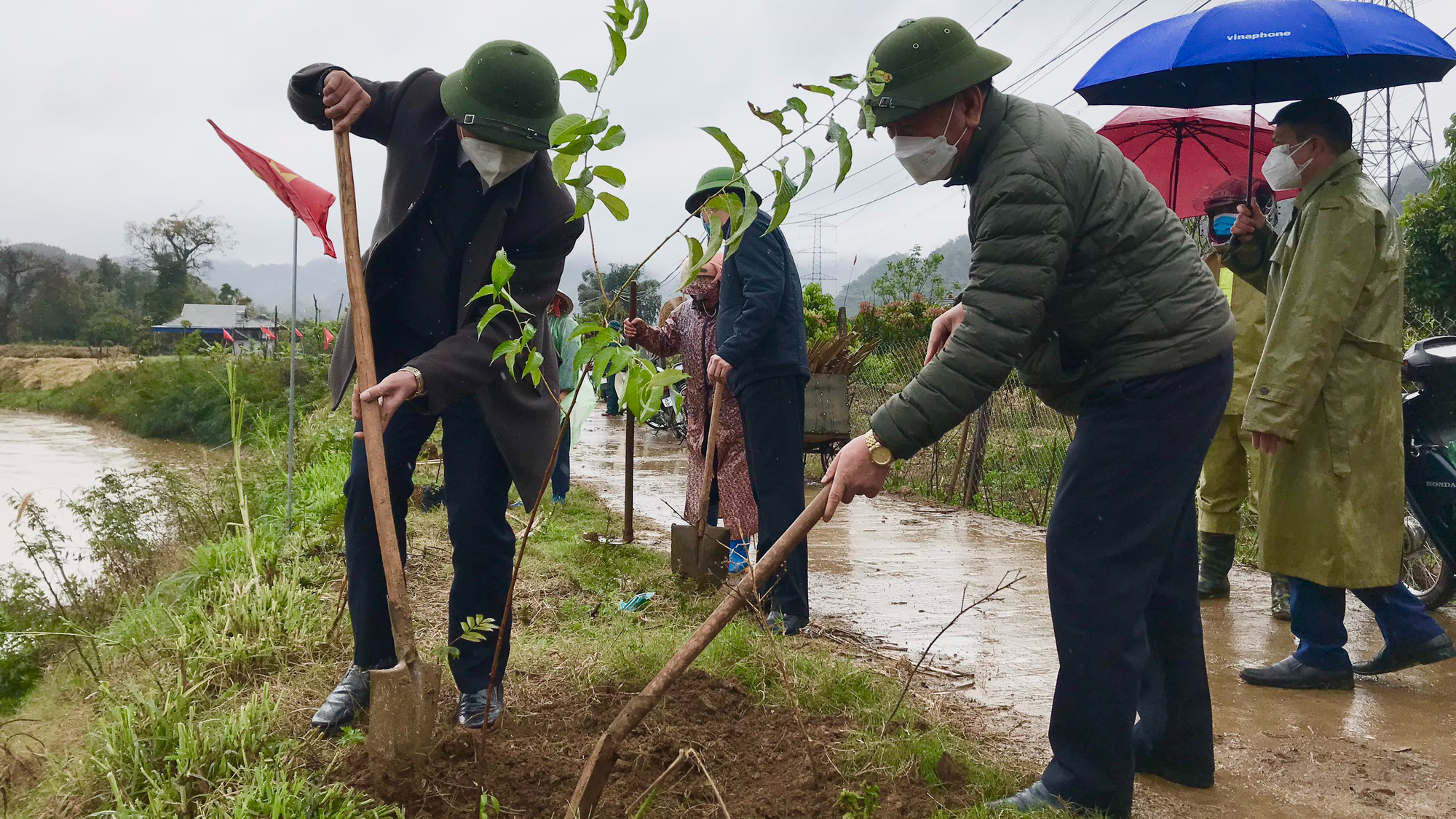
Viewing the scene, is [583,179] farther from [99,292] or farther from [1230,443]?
[99,292]

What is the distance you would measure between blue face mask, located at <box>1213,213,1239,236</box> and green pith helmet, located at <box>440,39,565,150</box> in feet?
11.1

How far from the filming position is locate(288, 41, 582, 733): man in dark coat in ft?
8.58

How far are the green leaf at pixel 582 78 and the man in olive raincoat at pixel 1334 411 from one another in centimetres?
268

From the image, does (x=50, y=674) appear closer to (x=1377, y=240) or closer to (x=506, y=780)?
(x=506, y=780)

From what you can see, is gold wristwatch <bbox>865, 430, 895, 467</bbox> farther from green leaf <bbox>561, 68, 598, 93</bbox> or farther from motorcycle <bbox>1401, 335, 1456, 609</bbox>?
motorcycle <bbox>1401, 335, 1456, 609</bbox>

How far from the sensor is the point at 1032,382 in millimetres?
2412

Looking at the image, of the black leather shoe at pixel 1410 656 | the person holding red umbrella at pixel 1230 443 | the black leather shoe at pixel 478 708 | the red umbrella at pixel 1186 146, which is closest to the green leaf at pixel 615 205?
the black leather shoe at pixel 478 708

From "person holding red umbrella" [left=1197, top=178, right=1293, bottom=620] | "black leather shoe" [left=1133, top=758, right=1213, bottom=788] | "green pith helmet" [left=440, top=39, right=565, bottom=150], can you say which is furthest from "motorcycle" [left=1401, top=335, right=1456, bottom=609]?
"green pith helmet" [left=440, top=39, right=565, bottom=150]

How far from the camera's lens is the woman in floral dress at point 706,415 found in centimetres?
508

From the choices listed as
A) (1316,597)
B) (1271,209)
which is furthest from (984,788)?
(1271,209)

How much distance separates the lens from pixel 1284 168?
11.3 feet

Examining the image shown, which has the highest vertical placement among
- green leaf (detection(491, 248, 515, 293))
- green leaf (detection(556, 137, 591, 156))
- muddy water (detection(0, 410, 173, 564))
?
green leaf (detection(556, 137, 591, 156))

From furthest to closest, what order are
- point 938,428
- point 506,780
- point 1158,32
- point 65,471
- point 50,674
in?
point 65,471 → point 50,674 → point 1158,32 → point 506,780 → point 938,428

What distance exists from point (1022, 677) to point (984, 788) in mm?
1249
